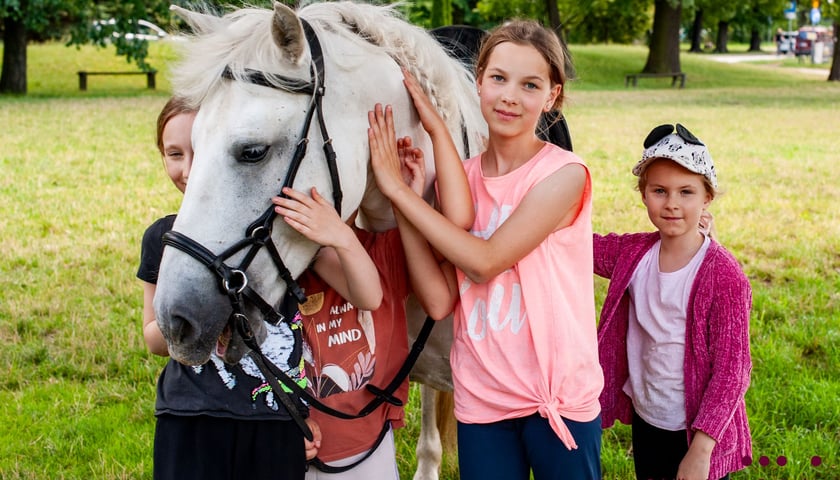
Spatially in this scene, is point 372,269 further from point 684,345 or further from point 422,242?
point 684,345

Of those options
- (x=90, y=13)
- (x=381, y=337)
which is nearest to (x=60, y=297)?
(x=381, y=337)

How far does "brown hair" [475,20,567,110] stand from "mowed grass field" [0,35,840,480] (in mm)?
407

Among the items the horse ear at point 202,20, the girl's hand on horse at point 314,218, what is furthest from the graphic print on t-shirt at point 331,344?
the horse ear at point 202,20

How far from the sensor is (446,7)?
19875 mm

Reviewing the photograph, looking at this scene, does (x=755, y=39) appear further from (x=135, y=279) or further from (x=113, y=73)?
(x=135, y=279)

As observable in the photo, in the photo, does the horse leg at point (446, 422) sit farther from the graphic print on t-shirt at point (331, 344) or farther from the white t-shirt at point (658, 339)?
the graphic print on t-shirt at point (331, 344)

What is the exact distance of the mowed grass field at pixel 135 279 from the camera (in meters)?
3.57

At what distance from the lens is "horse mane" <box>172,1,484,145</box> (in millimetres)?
2010

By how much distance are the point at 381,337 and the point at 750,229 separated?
546cm

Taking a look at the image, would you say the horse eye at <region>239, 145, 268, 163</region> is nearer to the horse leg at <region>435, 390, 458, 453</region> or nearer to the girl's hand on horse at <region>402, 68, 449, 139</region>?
the girl's hand on horse at <region>402, 68, 449, 139</region>

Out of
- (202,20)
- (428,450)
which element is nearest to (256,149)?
(202,20)

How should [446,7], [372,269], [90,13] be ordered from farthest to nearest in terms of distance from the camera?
[90,13], [446,7], [372,269]

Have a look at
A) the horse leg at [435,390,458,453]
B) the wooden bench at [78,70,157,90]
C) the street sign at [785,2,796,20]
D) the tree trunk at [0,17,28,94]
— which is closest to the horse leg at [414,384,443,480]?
the horse leg at [435,390,458,453]

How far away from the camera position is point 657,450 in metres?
2.61
